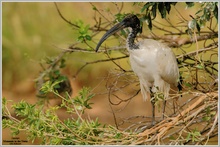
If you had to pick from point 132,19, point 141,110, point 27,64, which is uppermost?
point 132,19

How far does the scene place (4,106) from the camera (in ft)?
14.3

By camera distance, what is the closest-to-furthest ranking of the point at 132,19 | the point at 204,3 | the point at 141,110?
the point at 204,3
the point at 132,19
the point at 141,110

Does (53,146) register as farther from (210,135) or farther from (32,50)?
(32,50)

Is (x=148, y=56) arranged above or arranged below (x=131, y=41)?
below

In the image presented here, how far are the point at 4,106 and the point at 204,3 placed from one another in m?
1.33

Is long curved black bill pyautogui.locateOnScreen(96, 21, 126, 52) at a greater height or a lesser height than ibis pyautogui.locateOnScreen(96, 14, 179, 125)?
greater

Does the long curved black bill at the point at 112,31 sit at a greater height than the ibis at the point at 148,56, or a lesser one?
greater

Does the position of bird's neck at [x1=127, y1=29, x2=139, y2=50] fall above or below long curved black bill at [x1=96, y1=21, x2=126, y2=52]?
below

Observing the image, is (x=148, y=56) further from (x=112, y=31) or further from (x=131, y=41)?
(x=112, y=31)

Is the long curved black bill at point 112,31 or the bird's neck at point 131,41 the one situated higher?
the long curved black bill at point 112,31

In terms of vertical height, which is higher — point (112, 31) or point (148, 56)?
point (112, 31)

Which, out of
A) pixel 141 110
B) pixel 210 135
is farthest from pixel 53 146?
pixel 141 110

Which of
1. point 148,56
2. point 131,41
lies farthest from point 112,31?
point 148,56

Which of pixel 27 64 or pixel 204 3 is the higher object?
pixel 204 3
